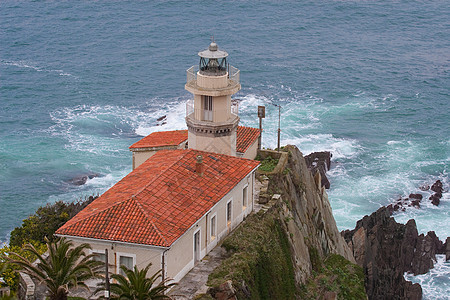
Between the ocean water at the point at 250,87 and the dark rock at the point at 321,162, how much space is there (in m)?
1.19

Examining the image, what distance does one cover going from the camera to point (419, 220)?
76.4m

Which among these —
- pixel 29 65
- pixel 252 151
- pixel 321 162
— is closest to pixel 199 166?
pixel 252 151

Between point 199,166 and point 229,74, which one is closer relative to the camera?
point 199,166

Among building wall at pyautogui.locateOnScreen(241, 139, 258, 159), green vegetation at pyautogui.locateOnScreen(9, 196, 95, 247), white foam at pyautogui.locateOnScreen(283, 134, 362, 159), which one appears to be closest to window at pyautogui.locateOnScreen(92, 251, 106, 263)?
green vegetation at pyautogui.locateOnScreen(9, 196, 95, 247)

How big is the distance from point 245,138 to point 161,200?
17.1m

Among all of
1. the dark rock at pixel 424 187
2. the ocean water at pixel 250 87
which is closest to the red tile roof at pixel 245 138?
the ocean water at pixel 250 87

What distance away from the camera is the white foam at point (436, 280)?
6397 cm

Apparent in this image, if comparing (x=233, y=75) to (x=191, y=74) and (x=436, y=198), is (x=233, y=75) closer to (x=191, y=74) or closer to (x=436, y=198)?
(x=191, y=74)

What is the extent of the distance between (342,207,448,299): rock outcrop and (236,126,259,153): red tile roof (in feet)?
48.1

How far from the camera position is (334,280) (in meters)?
50.7

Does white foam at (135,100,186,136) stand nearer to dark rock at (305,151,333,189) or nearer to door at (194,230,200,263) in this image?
dark rock at (305,151,333,189)

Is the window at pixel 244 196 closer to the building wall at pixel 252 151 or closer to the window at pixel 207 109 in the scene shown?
the window at pixel 207 109

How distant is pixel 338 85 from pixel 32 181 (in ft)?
168

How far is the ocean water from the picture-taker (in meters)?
83.9
